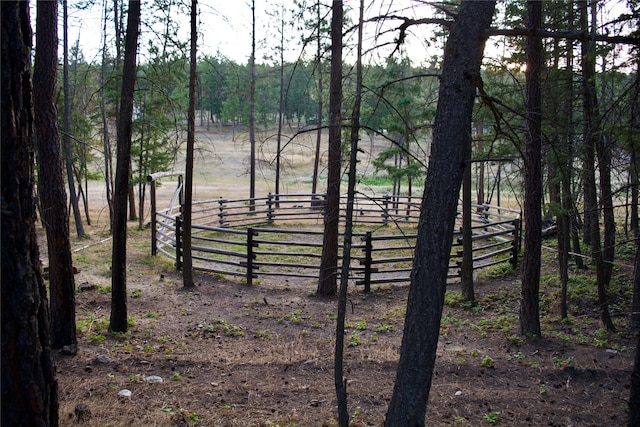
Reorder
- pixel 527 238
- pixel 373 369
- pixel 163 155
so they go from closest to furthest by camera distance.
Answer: pixel 373 369, pixel 527 238, pixel 163 155

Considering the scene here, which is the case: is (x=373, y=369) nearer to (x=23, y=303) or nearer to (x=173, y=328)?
(x=173, y=328)

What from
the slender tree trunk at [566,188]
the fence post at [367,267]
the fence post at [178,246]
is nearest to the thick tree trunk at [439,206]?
the slender tree trunk at [566,188]

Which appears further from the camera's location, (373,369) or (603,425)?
(373,369)

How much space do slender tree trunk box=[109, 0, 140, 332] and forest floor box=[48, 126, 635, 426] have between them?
82cm

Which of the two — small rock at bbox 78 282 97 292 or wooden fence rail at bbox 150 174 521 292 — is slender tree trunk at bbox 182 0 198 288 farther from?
small rock at bbox 78 282 97 292

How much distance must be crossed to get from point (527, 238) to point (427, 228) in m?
4.68

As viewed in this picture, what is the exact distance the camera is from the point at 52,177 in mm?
6738

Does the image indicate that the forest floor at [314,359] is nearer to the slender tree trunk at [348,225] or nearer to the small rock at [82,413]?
the small rock at [82,413]

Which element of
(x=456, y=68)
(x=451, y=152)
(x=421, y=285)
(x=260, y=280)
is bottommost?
(x=260, y=280)

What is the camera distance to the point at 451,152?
3879 mm

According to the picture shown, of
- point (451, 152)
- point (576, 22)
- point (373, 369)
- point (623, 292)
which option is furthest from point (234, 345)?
point (576, 22)

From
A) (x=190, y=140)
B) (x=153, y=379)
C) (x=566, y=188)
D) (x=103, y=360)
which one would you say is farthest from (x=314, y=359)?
(x=566, y=188)

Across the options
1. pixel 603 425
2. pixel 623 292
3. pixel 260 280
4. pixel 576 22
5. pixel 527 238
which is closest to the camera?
pixel 603 425

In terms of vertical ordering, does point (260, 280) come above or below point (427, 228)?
below
